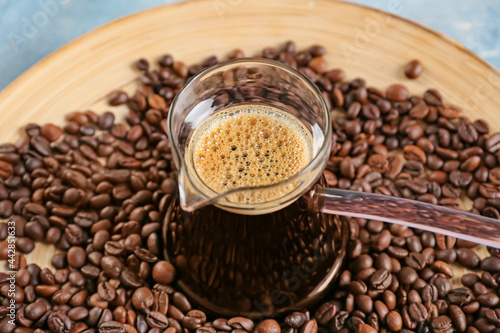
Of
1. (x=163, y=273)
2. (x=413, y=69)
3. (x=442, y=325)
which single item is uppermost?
(x=413, y=69)

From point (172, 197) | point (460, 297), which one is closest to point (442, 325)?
point (460, 297)

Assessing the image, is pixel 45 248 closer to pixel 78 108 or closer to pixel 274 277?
pixel 78 108

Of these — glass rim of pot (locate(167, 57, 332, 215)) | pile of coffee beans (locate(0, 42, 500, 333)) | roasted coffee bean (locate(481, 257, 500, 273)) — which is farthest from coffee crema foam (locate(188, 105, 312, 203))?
roasted coffee bean (locate(481, 257, 500, 273))

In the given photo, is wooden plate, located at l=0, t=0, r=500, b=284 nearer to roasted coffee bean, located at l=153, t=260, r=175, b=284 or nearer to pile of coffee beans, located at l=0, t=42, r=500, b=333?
pile of coffee beans, located at l=0, t=42, r=500, b=333

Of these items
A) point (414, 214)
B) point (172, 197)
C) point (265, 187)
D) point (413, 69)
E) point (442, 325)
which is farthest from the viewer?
point (413, 69)

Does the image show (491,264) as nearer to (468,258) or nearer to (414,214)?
(468,258)

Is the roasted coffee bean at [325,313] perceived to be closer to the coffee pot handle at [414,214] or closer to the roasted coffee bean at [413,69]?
the coffee pot handle at [414,214]
